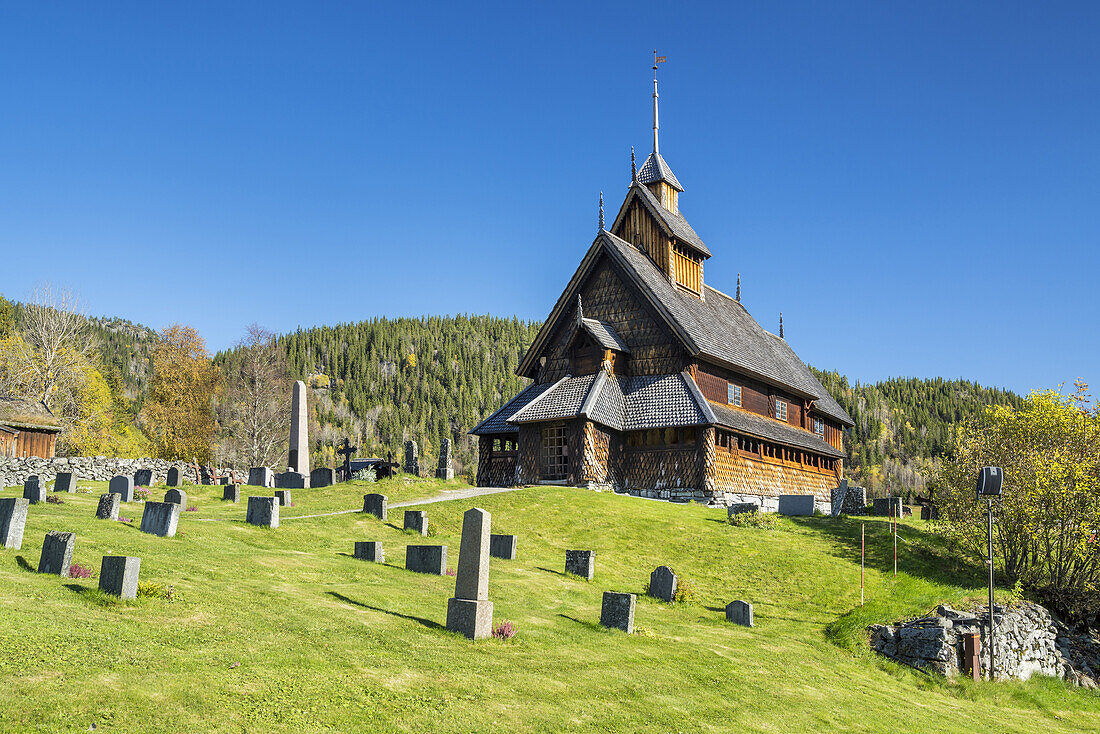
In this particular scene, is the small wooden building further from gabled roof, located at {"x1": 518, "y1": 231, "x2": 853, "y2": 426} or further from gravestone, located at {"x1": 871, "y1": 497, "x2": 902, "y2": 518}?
gravestone, located at {"x1": 871, "y1": 497, "x2": 902, "y2": 518}

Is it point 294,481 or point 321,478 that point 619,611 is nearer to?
point 321,478

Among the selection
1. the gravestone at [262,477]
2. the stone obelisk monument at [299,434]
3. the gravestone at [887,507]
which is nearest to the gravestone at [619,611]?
the gravestone at [887,507]

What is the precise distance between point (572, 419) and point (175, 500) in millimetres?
19076

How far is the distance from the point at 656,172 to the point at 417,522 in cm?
3482

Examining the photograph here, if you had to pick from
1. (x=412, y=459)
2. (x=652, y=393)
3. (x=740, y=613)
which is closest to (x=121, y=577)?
(x=740, y=613)

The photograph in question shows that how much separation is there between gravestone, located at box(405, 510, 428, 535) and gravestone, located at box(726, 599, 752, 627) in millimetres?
9602

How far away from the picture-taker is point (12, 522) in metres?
15.0

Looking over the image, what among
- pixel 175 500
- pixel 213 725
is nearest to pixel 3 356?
pixel 175 500

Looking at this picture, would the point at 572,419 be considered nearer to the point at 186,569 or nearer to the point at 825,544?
the point at 825,544

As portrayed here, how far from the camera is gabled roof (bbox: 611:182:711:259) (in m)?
47.8

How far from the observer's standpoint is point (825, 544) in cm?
2747

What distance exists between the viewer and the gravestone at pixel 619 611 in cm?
1616

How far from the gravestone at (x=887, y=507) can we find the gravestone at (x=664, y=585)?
734 inches

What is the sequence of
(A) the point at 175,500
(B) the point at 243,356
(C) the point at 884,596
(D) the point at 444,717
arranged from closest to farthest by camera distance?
(D) the point at 444,717, (C) the point at 884,596, (A) the point at 175,500, (B) the point at 243,356
